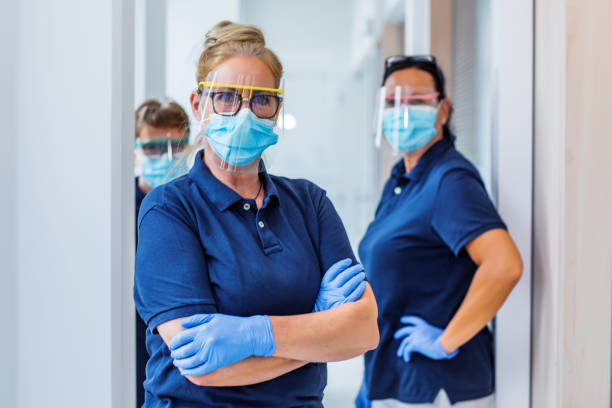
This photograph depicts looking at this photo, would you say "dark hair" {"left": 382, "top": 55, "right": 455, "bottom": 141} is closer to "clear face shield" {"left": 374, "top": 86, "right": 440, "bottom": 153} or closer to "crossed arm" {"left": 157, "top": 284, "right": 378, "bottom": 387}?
"clear face shield" {"left": 374, "top": 86, "right": 440, "bottom": 153}

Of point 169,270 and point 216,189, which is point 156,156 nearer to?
point 216,189

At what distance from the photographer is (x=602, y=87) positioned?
4.67 ft

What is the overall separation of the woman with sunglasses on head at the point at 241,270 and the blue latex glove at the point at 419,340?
0.54 meters

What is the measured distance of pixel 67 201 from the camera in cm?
113

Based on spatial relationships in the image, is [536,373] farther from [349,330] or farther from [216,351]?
[216,351]

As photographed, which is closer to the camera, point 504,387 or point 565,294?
point 565,294

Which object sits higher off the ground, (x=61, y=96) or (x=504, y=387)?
(x=61, y=96)

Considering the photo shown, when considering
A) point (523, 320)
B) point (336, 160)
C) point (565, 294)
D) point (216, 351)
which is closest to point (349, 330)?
point (216, 351)

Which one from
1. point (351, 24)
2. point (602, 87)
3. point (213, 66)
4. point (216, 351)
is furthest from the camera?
point (351, 24)

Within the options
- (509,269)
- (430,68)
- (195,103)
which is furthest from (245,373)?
(430,68)

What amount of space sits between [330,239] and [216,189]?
0.79 feet

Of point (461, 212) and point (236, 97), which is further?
point (461, 212)

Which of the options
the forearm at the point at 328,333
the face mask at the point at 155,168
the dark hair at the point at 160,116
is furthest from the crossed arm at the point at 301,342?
the dark hair at the point at 160,116

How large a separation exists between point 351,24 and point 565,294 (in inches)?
102
